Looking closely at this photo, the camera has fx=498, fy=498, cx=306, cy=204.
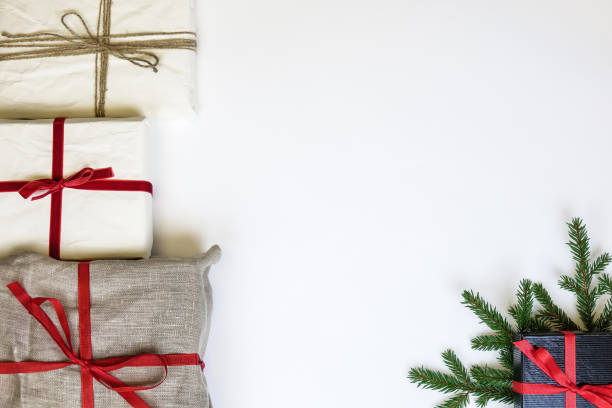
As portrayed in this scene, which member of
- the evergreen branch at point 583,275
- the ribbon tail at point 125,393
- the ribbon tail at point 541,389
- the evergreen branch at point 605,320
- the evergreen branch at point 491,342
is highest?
the evergreen branch at point 583,275

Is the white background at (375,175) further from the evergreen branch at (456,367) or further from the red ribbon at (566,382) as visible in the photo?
the red ribbon at (566,382)

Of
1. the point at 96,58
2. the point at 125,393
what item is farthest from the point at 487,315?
the point at 96,58

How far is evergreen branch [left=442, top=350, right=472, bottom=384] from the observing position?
1.21 m

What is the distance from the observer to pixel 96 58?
121cm

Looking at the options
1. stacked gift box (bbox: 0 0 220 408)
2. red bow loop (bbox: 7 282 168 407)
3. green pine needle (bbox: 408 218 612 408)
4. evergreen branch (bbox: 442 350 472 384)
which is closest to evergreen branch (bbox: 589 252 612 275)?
green pine needle (bbox: 408 218 612 408)

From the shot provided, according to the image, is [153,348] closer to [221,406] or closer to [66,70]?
[221,406]

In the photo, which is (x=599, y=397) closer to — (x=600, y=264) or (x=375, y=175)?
(x=600, y=264)

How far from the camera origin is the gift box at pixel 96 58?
1197 mm

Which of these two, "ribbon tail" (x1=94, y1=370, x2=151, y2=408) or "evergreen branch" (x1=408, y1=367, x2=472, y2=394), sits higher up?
"evergreen branch" (x1=408, y1=367, x2=472, y2=394)

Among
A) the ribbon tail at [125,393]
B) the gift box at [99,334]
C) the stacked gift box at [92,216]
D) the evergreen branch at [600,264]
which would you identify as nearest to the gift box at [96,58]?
the stacked gift box at [92,216]

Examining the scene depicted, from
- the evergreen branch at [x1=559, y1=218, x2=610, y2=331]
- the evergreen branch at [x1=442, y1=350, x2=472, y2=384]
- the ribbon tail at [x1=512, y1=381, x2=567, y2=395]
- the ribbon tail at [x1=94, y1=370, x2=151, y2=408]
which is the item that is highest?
the evergreen branch at [x1=559, y1=218, x2=610, y2=331]

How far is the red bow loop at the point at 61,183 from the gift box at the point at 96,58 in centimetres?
16

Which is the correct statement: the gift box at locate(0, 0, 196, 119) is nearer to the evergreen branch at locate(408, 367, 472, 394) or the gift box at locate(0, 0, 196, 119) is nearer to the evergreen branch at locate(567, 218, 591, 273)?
the evergreen branch at locate(408, 367, 472, 394)

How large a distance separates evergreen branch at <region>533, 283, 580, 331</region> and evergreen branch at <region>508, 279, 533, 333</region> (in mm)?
23
